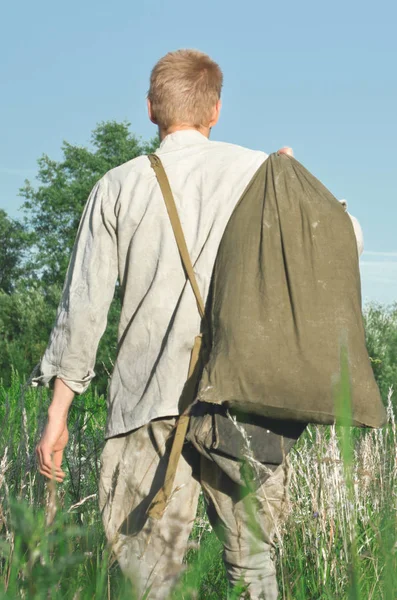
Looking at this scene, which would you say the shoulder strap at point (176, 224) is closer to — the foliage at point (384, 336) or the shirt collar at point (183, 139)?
the shirt collar at point (183, 139)

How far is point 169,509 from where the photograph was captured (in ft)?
9.50

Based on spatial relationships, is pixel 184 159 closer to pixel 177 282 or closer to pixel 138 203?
pixel 138 203

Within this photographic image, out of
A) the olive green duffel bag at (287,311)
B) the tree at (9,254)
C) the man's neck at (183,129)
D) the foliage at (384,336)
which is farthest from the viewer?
the tree at (9,254)

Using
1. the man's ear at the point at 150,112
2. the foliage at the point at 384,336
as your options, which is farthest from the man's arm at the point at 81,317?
the foliage at the point at 384,336

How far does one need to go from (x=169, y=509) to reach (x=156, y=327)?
0.62 meters

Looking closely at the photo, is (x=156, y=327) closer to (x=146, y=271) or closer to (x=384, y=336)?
(x=146, y=271)

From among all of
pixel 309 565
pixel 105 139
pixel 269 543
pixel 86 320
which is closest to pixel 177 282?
pixel 86 320

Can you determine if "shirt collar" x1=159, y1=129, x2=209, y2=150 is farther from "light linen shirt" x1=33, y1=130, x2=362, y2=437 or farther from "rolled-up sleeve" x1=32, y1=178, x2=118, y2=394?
"rolled-up sleeve" x1=32, y1=178, x2=118, y2=394

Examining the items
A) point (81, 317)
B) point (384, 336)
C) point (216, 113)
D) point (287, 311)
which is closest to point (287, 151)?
point (216, 113)

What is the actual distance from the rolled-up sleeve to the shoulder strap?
215 mm

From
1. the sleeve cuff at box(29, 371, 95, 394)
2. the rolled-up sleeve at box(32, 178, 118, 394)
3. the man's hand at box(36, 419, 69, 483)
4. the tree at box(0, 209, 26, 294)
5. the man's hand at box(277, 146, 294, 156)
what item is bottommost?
the man's hand at box(36, 419, 69, 483)

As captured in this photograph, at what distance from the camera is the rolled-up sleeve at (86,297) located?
2.98 m

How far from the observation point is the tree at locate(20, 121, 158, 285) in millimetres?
36781

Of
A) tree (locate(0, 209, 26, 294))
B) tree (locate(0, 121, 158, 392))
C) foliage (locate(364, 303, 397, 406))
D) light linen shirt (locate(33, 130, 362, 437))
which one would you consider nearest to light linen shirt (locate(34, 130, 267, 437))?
light linen shirt (locate(33, 130, 362, 437))
